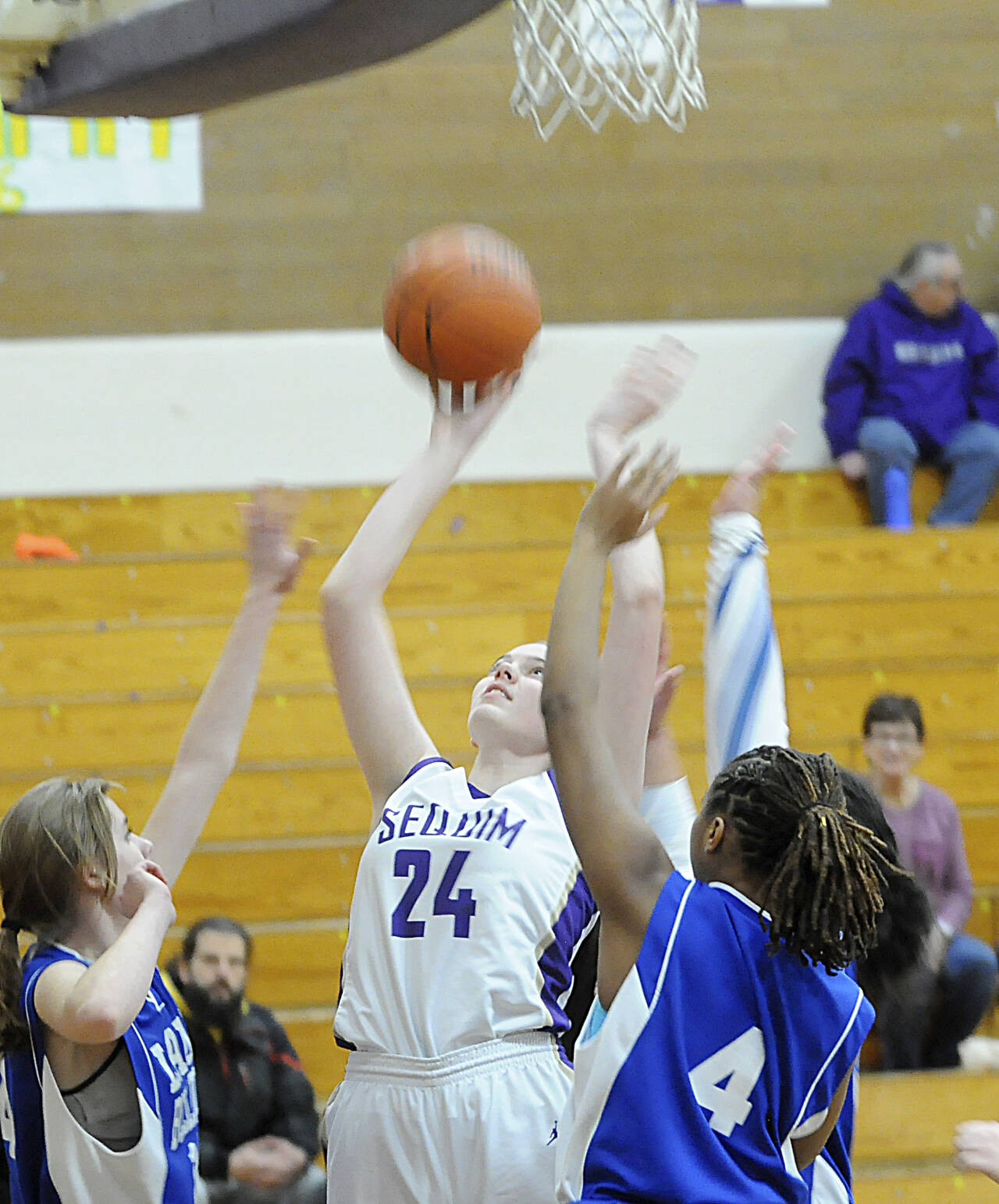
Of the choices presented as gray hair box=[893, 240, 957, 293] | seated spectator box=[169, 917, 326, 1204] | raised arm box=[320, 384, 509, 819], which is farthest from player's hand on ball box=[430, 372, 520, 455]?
gray hair box=[893, 240, 957, 293]

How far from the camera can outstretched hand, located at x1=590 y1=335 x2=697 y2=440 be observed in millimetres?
2424

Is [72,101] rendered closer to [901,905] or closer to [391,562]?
[391,562]

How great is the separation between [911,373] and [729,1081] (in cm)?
600

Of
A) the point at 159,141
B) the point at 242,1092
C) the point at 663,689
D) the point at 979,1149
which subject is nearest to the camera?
the point at 979,1149

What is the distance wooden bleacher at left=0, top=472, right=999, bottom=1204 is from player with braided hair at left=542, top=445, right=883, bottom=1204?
2968 mm

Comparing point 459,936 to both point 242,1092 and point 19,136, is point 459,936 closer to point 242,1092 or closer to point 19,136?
point 242,1092

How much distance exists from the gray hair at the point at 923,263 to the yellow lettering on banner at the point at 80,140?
3896 mm

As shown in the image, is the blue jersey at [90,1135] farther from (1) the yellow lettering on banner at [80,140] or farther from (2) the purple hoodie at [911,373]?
(1) the yellow lettering on banner at [80,140]

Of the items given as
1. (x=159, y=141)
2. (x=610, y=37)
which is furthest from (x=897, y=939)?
(x=159, y=141)

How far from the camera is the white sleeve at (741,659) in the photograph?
98.4 inches

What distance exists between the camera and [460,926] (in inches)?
87.8

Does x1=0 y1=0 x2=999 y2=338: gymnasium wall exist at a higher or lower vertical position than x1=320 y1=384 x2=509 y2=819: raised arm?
higher

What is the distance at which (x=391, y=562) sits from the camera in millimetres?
2424

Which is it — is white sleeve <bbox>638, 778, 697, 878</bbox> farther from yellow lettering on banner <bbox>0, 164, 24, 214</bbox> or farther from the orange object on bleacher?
yellow lettering on banner <bbox>0, 164, 24, 214</bbox>
